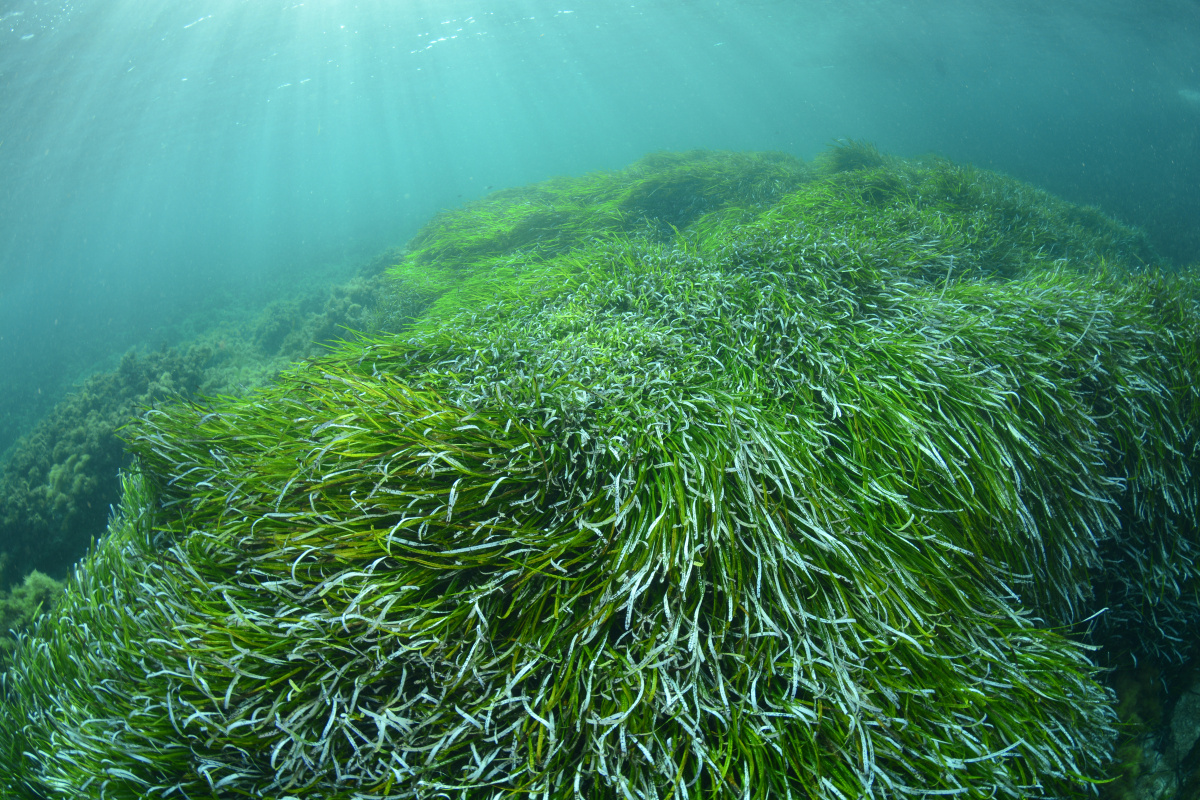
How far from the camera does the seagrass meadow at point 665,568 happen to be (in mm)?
1255

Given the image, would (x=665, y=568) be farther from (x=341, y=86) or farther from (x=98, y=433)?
(x=341, y=86)

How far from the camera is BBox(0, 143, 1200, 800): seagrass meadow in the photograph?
125 cm

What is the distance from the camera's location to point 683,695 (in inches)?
51.6

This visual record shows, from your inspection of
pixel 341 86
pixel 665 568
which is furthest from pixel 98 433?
pixel 341 86

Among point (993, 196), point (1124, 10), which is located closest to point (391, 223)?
point (993, 196)

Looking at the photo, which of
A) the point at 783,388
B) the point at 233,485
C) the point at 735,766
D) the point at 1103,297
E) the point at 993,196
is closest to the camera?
the point at 735,766

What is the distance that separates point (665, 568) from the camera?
142 cm

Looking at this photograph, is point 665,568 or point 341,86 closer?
point 665,568

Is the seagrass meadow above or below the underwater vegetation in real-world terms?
above

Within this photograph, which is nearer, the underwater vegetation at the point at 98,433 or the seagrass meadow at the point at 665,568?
the seagrass meadow at the point at 665,568

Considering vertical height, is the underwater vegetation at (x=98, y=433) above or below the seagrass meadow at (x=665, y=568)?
below

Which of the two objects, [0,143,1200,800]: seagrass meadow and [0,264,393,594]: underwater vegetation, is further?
[0,264,393,594]: underwater vegetation

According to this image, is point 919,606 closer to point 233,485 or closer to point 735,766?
point 735,766

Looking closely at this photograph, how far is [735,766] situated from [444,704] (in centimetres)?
86
